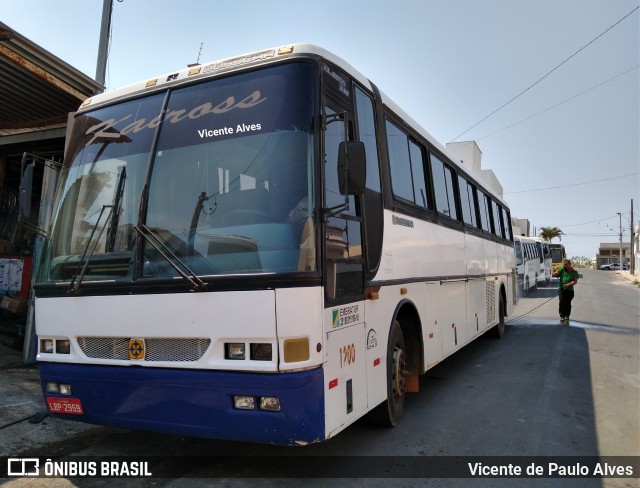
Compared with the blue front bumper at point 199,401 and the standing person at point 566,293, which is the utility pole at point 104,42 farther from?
the standing person at point 566,293

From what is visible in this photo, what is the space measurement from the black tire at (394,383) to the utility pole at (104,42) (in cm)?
761

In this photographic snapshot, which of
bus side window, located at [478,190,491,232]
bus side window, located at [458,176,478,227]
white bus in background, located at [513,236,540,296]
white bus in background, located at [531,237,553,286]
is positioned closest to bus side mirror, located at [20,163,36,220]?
bus side window, located at [458,176,478,227]

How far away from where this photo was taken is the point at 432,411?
18.8 feet

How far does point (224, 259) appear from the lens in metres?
3.51

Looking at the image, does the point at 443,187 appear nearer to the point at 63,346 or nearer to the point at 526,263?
the point at 63,346

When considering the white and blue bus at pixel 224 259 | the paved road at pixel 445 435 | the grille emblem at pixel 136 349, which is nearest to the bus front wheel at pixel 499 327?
the paved road at pixel 445 435

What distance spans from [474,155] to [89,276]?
626 inches

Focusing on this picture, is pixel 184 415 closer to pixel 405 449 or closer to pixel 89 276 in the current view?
pixel 89 276

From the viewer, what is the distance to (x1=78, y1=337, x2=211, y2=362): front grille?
355cm

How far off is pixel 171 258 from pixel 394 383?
2.63m

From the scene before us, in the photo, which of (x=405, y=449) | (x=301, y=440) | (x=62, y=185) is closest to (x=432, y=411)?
(x=405, y=449)

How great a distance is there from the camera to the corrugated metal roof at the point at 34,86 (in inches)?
285

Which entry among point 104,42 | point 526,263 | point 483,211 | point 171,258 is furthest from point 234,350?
point 526,263

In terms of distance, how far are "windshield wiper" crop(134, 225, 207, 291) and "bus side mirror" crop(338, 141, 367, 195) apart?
1.19 m
